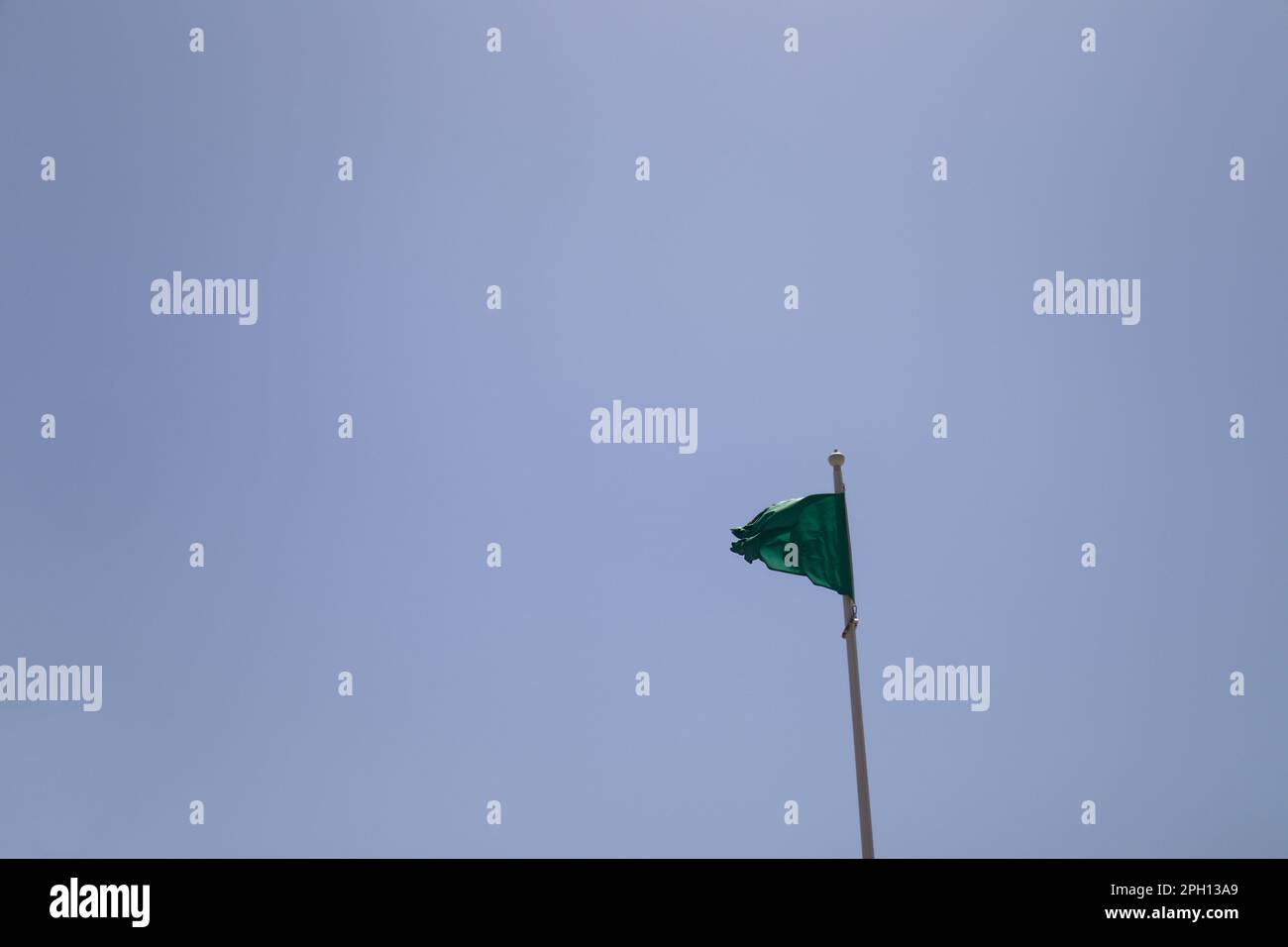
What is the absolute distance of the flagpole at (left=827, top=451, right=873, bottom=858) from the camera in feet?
68.8

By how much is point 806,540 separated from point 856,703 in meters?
3.08

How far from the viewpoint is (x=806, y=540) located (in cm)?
2298

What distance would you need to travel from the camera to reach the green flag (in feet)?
74.3

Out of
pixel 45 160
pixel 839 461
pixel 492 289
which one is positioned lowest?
pixel 839 461

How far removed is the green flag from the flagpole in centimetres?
15

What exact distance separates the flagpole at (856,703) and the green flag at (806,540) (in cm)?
15

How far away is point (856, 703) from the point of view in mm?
21734

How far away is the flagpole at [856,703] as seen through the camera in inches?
826

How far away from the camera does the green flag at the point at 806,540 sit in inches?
892

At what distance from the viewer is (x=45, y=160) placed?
110 feet
